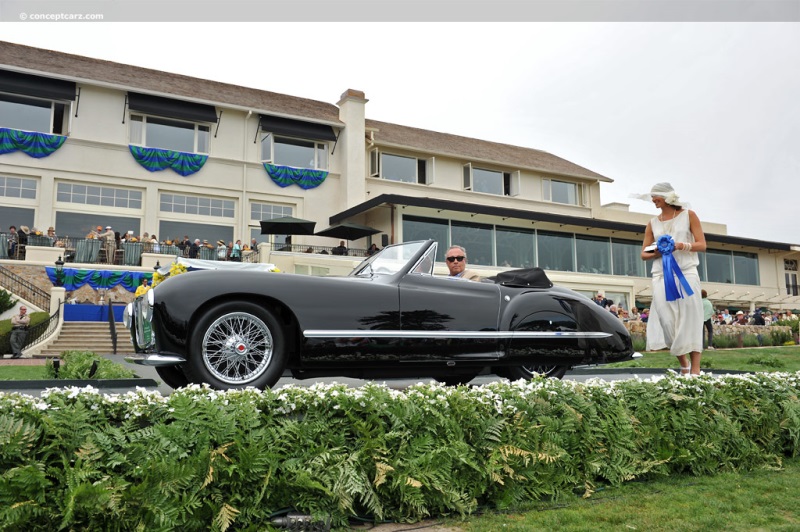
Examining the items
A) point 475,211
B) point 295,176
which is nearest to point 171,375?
point 475,211

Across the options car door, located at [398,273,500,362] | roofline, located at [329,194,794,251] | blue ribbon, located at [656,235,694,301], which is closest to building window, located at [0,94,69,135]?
roofline, located at [329,194,794,251]

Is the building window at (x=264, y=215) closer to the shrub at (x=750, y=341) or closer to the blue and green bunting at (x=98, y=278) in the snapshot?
the blue and green bunting at (x=98, y=278)

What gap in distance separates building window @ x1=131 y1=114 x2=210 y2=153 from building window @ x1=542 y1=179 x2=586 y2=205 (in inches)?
872

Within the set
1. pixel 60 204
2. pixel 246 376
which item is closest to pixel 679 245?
pixel 246 376

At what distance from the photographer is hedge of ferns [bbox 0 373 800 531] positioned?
8.79 ft

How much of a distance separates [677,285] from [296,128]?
28167 millimetres

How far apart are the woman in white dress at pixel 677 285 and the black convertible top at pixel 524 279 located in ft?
3.48

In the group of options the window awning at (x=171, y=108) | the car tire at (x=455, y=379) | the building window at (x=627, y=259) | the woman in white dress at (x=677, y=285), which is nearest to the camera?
the woman in white dress at (x=677, y=285)

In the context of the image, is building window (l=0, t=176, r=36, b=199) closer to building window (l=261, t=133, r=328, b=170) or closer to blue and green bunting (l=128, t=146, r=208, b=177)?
blue and green bunting (l=128, t=146, r=208, b=177)

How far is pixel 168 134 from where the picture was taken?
29.5 m

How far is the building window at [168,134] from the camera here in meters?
28.9

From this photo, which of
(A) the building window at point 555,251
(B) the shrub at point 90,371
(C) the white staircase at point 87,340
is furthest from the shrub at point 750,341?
(C) the white staircase at point 87,340

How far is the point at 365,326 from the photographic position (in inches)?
195

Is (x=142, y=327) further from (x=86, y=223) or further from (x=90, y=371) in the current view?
(x=86, y=223)
